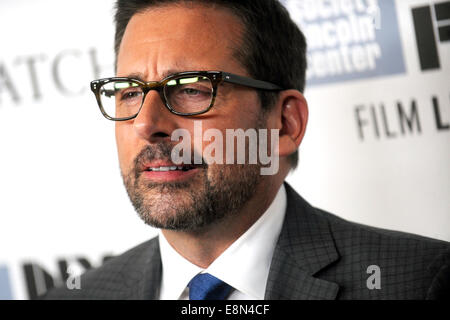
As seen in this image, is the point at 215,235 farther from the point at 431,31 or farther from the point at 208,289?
the point at 431,31

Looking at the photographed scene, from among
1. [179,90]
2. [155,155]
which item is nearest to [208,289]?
[155,155]

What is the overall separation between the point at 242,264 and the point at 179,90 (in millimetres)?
406

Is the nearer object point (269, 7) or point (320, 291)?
point (320, 291)

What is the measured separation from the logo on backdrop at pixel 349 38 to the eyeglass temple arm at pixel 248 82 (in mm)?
581

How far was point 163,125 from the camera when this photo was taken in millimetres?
1182

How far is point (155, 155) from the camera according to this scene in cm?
119

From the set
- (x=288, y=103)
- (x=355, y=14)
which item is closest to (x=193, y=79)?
(x=288, y=103)

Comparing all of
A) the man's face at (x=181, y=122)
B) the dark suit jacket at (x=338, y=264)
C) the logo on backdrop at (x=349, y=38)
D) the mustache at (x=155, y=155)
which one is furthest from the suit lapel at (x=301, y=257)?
the logo on backdrop at (x=349, y=38)

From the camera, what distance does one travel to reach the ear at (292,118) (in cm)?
137

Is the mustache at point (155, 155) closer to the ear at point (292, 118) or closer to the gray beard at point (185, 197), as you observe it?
the gray beard at point (185, 197)

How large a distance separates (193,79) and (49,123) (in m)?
1.09

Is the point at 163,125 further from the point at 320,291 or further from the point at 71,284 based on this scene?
the point at 71,284

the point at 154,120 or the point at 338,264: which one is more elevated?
the point at 154,120
